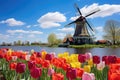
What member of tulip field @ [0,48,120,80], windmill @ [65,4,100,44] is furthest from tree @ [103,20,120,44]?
tulip field @ [0,48,120,80]

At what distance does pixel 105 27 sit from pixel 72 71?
63253 mm

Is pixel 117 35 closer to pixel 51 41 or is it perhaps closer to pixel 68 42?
pixel 68 42

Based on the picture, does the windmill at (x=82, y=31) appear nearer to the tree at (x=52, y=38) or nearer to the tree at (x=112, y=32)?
the tree at (x=112, y=32)

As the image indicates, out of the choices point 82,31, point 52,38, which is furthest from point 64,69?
point 52,38

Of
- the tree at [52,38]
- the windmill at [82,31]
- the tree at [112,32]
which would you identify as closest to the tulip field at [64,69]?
the windmill at [82,31]

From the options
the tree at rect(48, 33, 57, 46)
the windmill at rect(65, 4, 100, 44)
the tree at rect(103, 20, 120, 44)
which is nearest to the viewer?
the windmill at rect(65, 4, 100, 44)

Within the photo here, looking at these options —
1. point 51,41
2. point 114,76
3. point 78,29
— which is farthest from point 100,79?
point 51,41

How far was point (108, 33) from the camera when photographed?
65.0m

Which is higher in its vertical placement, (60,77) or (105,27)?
(105,27)

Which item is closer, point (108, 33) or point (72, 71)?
point (72, 71)

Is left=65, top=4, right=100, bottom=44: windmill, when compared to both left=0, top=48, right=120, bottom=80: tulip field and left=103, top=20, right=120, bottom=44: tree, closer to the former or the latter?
left=103, top=20, right=120, bottom=44: tree

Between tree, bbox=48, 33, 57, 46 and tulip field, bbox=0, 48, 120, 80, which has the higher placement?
tree, bbox=48, 33, 57, 46

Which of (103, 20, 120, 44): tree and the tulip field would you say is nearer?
the tulip field

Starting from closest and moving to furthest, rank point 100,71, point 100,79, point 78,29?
point 100,79
point 100,71
point 78,29
